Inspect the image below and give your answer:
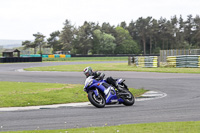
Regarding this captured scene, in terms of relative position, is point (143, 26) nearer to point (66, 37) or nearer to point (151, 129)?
point (66, 37)

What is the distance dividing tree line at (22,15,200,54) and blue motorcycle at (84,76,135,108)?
308ft

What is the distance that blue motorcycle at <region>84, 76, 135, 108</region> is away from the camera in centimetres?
1140

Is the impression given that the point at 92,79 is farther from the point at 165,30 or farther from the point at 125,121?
the point at 165,30

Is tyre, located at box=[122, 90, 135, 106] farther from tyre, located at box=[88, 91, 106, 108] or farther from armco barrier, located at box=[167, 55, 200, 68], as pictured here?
armco barrier, located at box=[167, 55, 200, 68]

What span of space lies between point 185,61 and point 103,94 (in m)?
26.5

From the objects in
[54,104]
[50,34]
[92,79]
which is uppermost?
[50,34]

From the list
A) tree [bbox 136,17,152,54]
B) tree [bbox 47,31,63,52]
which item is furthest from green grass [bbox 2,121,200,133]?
tree [bbox 47,31,63,52]

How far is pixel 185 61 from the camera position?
36.4m

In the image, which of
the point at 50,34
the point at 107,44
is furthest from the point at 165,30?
the point at 50,34

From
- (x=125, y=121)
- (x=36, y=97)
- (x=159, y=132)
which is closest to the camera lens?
(x=159, y=132)

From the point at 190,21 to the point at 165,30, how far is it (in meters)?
12.6

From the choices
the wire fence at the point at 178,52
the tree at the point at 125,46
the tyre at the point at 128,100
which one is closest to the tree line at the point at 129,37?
the tree at the point at 125,46

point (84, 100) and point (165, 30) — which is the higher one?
point (165, 30)

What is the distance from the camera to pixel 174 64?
124 feet
